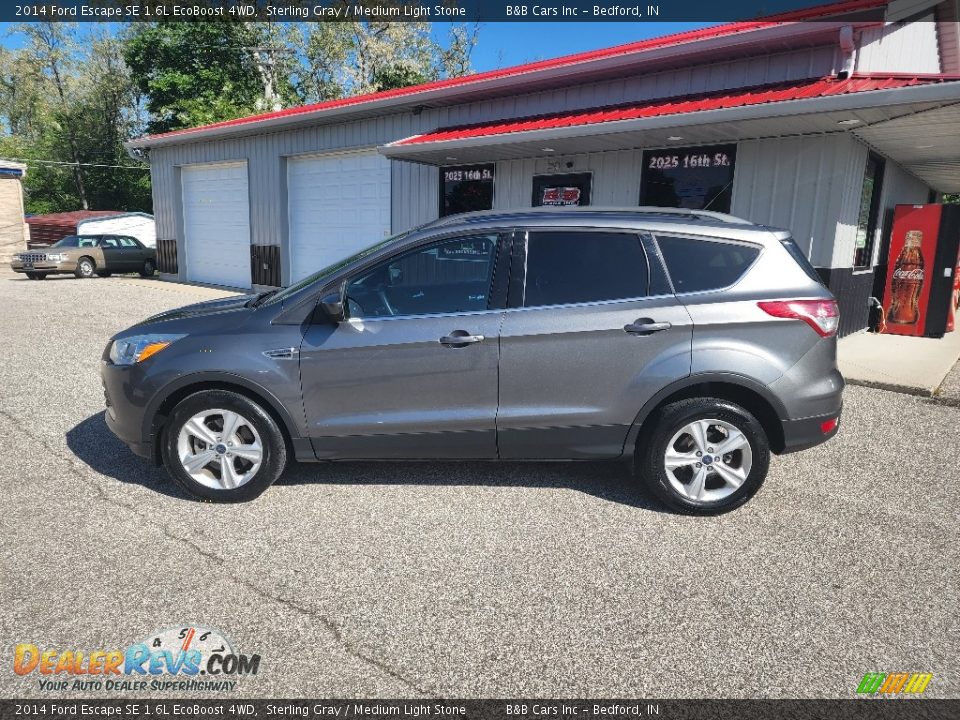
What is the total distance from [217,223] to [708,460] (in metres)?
17.0

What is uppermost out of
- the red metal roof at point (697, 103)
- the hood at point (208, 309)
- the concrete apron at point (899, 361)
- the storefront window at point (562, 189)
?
the red metal roof at point (697, 103)

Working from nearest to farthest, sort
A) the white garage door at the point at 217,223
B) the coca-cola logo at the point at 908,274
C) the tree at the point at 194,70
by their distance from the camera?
the coca-cola logo at the point at 908,274, the white garage door at the point at 217,223, the tree at the point at 194,70

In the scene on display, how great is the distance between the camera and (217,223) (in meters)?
17.6

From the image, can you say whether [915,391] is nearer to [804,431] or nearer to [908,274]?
[804,431]

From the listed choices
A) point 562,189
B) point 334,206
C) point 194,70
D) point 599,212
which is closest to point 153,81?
point 194,70

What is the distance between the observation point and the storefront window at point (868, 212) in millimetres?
9109

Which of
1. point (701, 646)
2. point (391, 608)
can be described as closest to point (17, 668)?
point (391, 608)

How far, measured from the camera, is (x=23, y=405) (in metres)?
5.78

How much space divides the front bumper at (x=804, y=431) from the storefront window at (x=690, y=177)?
235 inches

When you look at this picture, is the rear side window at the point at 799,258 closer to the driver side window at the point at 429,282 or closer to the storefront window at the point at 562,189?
the driver side window at the point at 429,282

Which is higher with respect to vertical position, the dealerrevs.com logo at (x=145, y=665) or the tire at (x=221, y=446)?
the tire at (x=221, y=446)

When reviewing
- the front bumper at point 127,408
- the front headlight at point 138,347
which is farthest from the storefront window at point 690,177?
the front bumper at point 127,408

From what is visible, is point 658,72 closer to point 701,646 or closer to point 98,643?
point 701,646

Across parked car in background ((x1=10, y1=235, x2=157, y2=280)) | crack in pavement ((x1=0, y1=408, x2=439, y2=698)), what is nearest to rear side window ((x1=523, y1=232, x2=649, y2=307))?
crack in pavement ((x1=0, y1=408, x2=439, y2=698))
